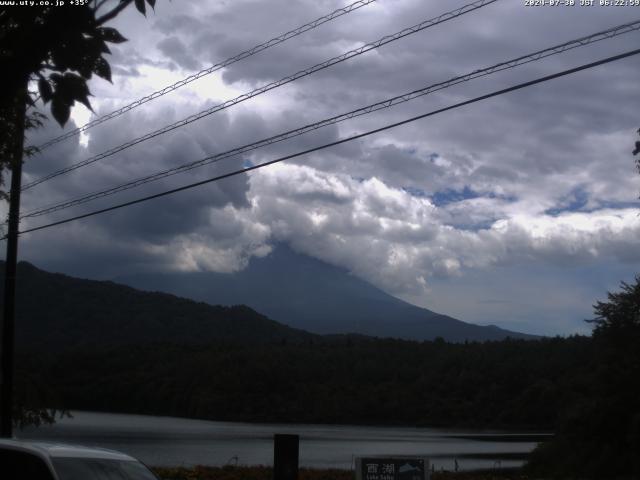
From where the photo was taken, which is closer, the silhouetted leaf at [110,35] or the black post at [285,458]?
the silhouetted leaf at [110,35]

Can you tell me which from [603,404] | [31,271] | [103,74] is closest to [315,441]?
[603,404]

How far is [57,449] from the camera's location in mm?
10320

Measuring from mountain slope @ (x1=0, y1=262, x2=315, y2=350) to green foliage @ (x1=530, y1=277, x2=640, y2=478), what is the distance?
72.2 metres

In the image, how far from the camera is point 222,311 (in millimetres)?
152875

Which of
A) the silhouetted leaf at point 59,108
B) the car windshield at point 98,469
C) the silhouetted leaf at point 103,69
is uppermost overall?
the silhouetted leaf at point 103,69

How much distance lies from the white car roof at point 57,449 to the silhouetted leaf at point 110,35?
19.1 ft

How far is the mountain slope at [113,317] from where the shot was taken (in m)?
113

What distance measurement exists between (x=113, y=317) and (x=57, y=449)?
12640 centimetres

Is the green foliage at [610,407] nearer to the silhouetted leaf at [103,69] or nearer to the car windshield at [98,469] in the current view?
the car windshield at [98,469]

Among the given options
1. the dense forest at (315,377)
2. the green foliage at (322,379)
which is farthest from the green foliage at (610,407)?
the green foliage at (322,379)

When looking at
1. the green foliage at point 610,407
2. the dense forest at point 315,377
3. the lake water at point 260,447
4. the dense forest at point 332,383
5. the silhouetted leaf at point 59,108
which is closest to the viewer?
the silhouetted leaf at point 59,108

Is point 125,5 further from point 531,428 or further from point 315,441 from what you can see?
point 531,428

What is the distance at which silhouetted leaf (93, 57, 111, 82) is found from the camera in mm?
5953

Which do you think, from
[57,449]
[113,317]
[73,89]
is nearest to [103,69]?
[73,89]
